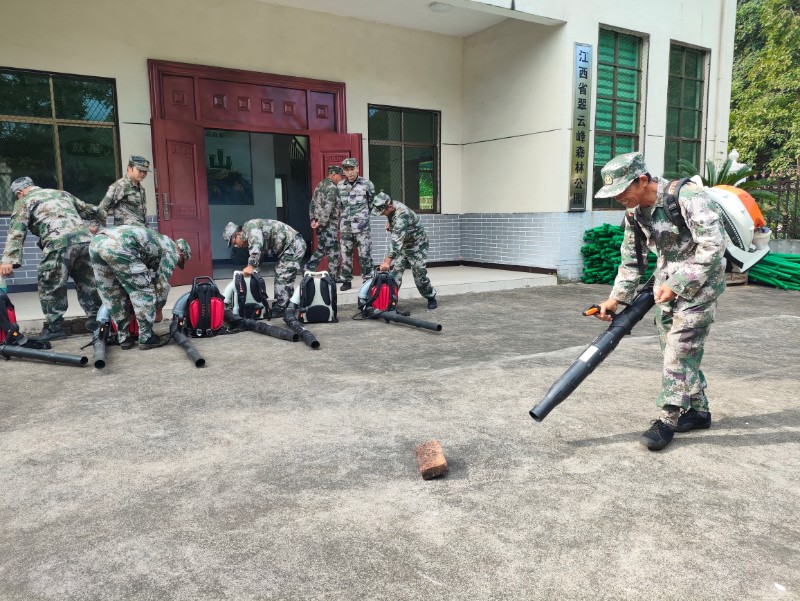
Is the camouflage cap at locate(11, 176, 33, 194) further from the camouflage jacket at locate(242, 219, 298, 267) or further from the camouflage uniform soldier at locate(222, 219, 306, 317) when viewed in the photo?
the camouflage jacket at locate(242, 219, 298, 267)

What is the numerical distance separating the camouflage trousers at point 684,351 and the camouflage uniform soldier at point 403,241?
13.5 feet

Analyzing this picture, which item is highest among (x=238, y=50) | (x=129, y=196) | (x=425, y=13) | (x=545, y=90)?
(x=425, y=13)

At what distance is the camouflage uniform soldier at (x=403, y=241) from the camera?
6.83m

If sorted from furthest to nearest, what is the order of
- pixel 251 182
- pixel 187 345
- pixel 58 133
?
pixel 251 182 → pixel 58 133 → pixel 187 345

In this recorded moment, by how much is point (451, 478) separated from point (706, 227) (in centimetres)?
173

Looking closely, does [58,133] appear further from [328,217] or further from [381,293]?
[381,293]

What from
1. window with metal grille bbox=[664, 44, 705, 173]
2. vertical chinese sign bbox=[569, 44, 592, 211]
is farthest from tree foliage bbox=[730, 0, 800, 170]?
vertical chinese sign bbox=[569, 44, 592, 211]

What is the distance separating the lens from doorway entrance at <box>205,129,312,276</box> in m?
12.7

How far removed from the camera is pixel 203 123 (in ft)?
28.3

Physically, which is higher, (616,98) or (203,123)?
(616,98)

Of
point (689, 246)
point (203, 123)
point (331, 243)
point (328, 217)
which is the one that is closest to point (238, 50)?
point (203, 123)

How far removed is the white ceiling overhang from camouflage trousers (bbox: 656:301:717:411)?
6.64 meters

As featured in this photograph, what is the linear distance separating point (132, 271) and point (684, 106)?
9985 millimetres

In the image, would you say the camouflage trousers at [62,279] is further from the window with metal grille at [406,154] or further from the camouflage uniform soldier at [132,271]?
the window with metal grille at [406,154]
